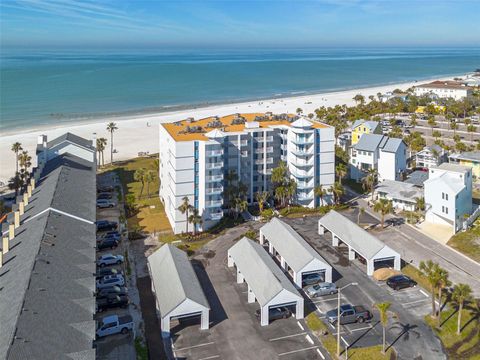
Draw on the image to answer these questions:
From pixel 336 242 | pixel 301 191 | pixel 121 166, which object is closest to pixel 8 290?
pixel 336 242

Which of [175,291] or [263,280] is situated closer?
[175,291]

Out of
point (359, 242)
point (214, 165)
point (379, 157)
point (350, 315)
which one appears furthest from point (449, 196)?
point (214, 165)

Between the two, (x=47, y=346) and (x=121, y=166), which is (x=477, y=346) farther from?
(x=121, y=166)

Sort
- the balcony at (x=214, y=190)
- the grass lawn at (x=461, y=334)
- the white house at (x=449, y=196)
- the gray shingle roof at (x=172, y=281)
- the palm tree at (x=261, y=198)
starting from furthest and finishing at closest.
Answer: the palm tree at (x=261, y=198) → the balcony at (x=214, y=190) → the white house at (x=449, y=196) → the gray shingle roof at (x=172, y=281) → the grass lawn at (x=461, y=334)

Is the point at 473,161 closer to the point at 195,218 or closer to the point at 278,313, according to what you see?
the point at 195,218

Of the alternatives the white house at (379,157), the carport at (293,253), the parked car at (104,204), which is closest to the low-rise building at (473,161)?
the white house at (379,157)

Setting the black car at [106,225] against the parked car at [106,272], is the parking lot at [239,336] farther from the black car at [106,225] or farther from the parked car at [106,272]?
the black car at [106,225]
